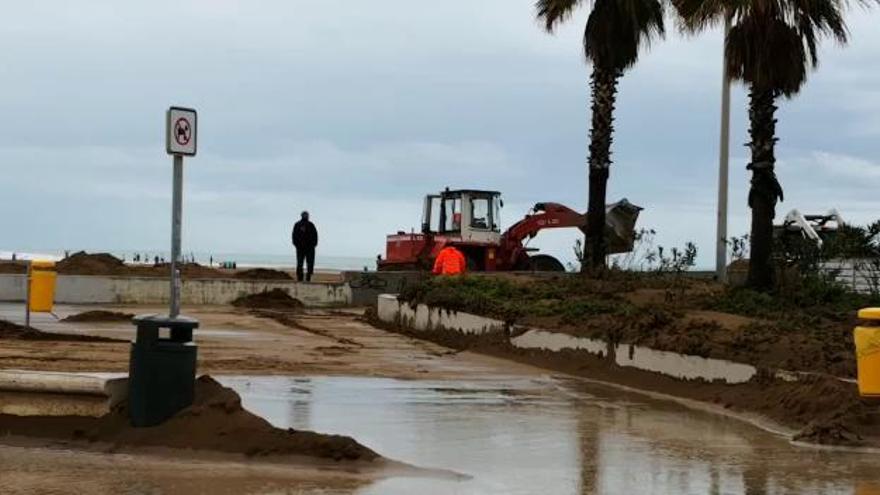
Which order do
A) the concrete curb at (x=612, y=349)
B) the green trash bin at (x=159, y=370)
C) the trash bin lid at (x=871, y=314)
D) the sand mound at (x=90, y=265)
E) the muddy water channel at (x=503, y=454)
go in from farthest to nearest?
the sand mound at (x=90, y=265) → the concrete curb at (x=612, y=349) → the trash bin lid at (x=871, y=314) → the green trash bin at (x=159, y=370) → the muddy water channel at (x=503, y=454)

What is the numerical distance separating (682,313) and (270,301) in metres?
15.4

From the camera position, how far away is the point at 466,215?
102 feet

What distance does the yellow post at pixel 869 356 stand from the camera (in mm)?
9865

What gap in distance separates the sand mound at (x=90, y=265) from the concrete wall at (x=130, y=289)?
369 centimetres

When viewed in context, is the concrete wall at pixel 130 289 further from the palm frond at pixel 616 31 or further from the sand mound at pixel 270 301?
the palm frond at pixel 616 31

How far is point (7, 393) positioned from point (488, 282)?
40.1 feet

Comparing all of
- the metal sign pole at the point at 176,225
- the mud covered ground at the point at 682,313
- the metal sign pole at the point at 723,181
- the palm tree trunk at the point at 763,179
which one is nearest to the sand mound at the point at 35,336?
the mud covered ground at the point at 682,313

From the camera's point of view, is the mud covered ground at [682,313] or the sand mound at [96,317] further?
the sand mound at [96,317]

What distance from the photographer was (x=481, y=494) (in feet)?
23.7

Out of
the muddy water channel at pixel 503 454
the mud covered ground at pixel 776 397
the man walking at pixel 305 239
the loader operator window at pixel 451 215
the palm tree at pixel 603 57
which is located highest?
the palm tree at pixel 603 57

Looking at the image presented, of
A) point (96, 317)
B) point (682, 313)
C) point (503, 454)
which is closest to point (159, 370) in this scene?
point (503, 454)

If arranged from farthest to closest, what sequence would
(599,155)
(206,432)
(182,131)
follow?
1. (599,155)
2. (182,131)
3. (206,432)

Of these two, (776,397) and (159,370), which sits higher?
(159,370)

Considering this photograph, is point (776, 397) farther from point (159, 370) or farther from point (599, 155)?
point (599, 155)
